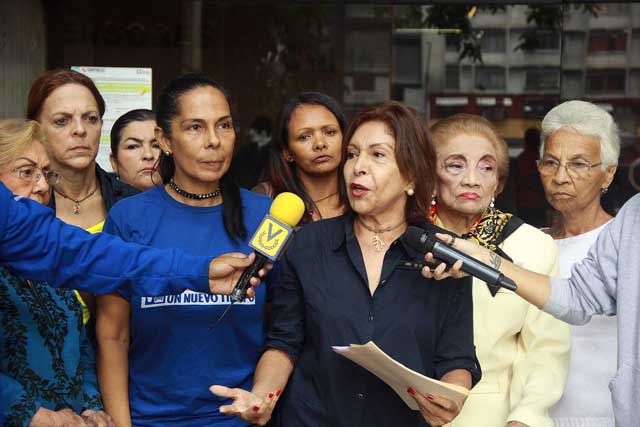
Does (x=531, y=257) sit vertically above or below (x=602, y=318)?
above

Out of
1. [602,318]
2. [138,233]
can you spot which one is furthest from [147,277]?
[602,318]

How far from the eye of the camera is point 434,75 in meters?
8.50

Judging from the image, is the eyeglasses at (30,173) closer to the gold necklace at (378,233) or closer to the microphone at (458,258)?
the gold necklace at (378,233)

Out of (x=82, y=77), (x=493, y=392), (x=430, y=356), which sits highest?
(x=82, y=77)

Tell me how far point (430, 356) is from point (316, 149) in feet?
5.29

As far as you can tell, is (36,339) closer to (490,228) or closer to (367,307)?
(367,307)

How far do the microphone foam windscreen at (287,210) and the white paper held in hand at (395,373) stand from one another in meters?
0.45

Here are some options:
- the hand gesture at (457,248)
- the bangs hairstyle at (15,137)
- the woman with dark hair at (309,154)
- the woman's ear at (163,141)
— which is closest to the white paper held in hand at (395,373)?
the hand gesture at (457,248)

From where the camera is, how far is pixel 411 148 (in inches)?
140

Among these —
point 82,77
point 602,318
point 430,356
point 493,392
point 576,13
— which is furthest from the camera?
point 576,13

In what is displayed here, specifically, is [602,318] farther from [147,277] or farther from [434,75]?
[434,75]

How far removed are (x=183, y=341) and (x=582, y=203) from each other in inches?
78.4

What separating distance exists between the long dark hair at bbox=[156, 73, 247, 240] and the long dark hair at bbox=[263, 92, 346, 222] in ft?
3.00

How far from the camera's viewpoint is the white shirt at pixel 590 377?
415cm
